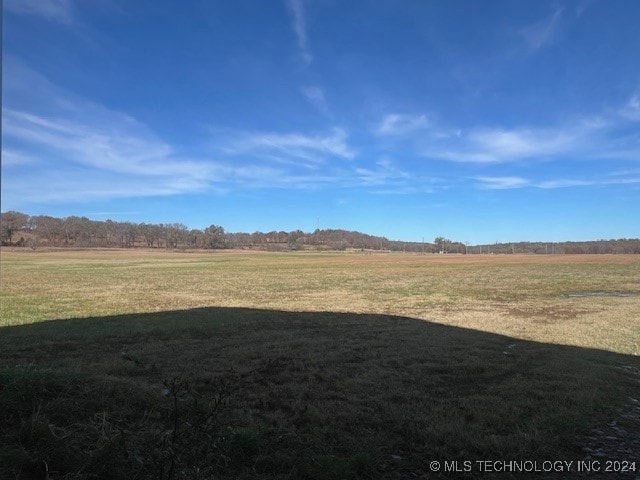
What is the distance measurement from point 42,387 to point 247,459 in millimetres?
2134

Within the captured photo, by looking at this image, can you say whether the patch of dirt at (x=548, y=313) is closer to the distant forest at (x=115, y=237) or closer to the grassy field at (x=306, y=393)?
the grassy field at (x=306, y=393)

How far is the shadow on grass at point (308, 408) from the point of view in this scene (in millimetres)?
3355

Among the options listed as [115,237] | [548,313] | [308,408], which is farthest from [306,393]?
[115,237]

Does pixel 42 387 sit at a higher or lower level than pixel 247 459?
higher

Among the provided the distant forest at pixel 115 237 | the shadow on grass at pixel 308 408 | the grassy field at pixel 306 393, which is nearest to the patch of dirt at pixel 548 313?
the grassy field at pixel 306 393

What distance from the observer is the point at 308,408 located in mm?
5539

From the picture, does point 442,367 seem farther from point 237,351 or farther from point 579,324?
point 579,324

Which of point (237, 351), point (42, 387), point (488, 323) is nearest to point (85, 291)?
point (237, 351)

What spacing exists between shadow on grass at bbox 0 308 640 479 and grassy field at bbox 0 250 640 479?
0.08 ft

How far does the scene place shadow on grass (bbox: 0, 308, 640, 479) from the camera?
336 centimetres

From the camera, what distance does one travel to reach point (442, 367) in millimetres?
7938

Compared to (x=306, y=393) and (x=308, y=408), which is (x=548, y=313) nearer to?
(x=306, y=393)

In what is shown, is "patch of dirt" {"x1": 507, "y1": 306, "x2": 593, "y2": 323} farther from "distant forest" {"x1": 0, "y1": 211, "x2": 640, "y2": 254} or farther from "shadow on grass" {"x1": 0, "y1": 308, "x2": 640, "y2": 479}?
"distant forest" {"x1": 0, "y1": 211, "x2": 640, "y2": 254}

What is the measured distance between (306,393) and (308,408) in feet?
2.43
